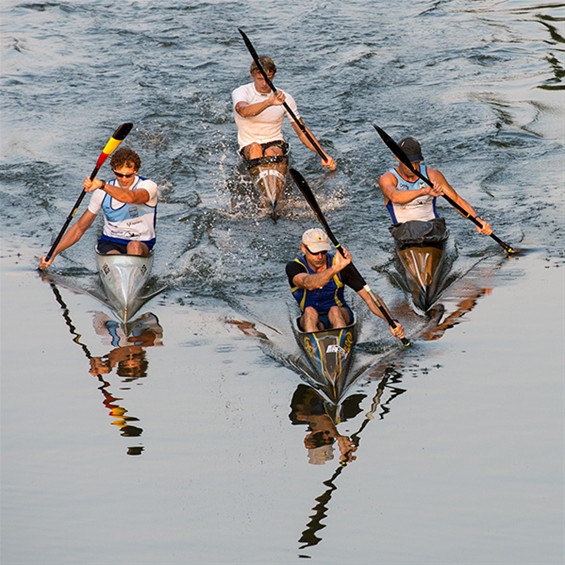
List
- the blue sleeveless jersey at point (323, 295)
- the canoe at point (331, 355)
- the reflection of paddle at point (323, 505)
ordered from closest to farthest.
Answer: the reflection of paddle at point (323, 505) < the canoe at point (331, 355) < the blue sleeveless jersey at point (323, 295)

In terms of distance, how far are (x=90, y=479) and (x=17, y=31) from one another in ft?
59.7

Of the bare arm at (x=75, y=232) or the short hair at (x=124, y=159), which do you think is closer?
the short hair at (x=124, y=159)

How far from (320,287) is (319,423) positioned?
1.58m

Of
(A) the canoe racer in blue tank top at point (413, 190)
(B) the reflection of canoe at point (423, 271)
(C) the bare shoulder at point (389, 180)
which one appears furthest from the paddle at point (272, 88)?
(B) the reflection of canoe at point (423, 271)

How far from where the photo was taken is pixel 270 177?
55.1 ft

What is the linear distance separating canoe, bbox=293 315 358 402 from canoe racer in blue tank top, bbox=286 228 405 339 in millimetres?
217

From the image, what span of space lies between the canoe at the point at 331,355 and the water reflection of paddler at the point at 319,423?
0.13 m

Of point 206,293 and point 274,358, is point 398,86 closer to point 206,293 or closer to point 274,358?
point 206,293

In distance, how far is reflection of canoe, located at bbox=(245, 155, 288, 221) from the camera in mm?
16750

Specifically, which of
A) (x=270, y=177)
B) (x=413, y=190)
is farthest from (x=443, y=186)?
(x=270, y=177)

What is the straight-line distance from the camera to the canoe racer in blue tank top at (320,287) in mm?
11680

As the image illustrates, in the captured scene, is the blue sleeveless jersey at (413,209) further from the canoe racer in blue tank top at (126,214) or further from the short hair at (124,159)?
the short hair at (124,159)

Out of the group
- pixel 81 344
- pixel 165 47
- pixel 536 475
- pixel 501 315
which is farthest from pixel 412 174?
pixel 165 47

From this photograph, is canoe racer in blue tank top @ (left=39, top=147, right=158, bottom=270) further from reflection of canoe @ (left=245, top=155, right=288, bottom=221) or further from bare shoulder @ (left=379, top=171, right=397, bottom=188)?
reflection of canoe @ (left=245, top=155, right=288, bottom=221)
